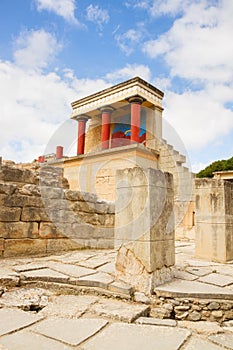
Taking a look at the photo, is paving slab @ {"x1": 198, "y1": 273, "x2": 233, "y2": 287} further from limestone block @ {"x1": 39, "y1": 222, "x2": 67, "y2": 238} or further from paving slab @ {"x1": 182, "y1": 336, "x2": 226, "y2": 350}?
limestone block @ {"x1": 39, "y1": 222, "x2": 67, "y2": 238}

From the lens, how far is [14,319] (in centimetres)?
204

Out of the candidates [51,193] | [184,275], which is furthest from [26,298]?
[51,193]

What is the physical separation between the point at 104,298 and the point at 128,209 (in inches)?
38.6

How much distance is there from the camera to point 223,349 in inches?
68.0

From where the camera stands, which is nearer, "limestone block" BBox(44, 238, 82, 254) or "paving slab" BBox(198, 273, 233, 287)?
"paving slab" BBox(198, 273, 233, 287)

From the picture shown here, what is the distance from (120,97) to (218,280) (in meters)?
10.3

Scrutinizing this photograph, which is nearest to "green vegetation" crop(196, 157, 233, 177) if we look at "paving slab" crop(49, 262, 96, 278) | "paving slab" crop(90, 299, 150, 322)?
"paving slab" crop(49, 262, 96, 278)

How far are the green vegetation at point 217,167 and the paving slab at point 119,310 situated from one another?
730 inches

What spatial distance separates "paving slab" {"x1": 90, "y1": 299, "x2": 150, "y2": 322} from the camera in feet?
6.98

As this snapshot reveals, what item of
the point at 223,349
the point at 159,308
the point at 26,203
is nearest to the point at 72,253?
the point at 26,203

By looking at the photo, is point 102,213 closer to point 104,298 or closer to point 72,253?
point 72,253

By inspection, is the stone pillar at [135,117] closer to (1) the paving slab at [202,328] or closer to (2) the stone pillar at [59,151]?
(2) the stone pillar at [59,151]

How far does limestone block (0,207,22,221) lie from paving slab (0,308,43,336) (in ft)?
7.12

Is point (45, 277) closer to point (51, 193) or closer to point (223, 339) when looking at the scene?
point (223, 339)
